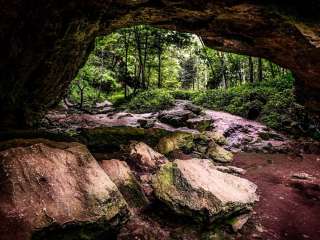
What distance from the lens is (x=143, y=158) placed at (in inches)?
374

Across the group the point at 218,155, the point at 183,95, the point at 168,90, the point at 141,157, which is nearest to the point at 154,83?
the point at 168,90

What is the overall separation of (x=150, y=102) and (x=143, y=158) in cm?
1480

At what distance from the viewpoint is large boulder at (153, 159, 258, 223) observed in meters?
6.10

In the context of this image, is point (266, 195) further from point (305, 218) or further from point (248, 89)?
point (248, 89)

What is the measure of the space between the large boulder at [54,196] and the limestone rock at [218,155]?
668cm

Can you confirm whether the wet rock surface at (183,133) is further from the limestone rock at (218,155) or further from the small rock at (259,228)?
the small rock at (259,228)

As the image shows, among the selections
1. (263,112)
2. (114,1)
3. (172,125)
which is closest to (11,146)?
(114,1)

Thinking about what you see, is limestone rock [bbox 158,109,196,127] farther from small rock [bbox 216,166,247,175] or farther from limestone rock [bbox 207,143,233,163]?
small rock [bbox 216,166,247,175]

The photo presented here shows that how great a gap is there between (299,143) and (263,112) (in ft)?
18.6

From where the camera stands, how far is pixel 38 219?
4559 millimetres

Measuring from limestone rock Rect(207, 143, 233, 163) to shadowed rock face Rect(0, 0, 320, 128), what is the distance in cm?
409

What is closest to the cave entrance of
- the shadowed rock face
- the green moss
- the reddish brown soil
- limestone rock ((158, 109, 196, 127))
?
limestone rock ((158, 109, 196, 127))

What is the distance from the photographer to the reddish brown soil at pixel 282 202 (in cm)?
630

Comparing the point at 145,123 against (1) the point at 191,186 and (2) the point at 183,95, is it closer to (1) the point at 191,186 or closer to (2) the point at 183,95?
(1) the point at 191,186
